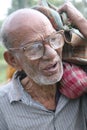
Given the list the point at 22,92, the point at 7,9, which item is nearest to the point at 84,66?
the point at 22,92

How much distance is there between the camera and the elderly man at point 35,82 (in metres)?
2.68

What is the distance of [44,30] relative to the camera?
8.87 ft

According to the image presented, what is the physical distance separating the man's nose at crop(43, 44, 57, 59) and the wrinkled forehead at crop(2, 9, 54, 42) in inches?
3.7

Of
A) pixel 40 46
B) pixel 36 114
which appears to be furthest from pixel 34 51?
pixel 36 114

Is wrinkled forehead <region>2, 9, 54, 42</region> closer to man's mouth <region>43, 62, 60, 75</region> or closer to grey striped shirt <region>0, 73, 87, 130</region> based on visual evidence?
man's mouth <region>43, 62, 60, 75</region>

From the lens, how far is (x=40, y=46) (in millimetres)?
2664

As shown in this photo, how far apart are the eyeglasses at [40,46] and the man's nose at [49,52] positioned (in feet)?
0.06

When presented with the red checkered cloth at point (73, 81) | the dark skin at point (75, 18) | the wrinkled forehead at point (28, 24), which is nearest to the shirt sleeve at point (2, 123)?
the red checkered cloth at point (73, 81)

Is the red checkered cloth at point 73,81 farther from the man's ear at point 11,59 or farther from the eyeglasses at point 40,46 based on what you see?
the man's ear at point 11,59

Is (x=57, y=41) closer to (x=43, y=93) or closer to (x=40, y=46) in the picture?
(x=40, y=46)

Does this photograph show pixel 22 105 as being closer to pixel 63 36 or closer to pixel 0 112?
pixel 0 112

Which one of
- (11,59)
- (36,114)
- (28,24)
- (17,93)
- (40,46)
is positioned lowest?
(36,114)

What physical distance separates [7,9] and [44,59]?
18.4 metres

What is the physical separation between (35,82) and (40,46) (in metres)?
0.27
